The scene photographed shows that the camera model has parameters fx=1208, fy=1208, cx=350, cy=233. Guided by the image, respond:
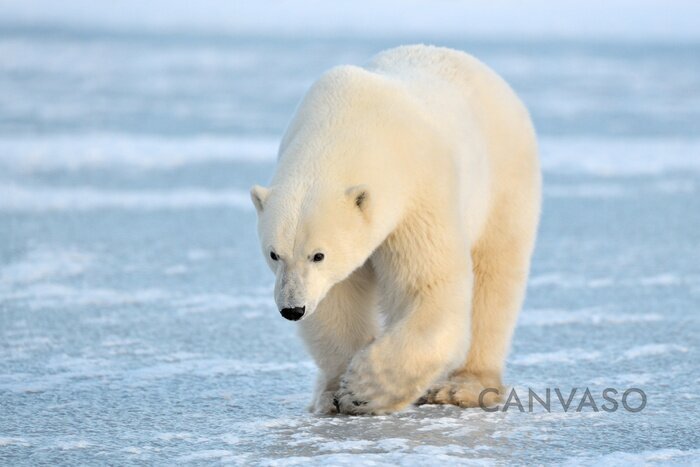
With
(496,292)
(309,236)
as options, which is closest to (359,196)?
(309,236)

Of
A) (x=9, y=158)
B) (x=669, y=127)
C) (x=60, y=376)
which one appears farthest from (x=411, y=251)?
(x=669, y=127)

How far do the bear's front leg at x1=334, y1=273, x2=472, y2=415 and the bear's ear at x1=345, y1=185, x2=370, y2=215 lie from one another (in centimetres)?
39

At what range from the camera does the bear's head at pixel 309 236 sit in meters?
3.21

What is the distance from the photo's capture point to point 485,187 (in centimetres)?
406

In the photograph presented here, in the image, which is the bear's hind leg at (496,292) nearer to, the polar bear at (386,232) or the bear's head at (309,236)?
the polar bear at (386,232)

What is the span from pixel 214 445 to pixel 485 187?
1.38 metres

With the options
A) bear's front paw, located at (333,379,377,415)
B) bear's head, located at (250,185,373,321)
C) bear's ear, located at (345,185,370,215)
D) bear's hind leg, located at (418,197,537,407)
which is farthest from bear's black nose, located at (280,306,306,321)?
bear's hind leg, located at (418,197,537,407)

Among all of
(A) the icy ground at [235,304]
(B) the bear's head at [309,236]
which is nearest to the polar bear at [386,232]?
(B) the bear's head at [309,236]

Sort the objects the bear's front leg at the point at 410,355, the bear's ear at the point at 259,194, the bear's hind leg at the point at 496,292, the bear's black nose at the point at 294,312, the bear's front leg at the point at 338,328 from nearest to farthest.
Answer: the bear's black nose at the point at 294,312
the bear's ear at the point at 259,194
the bear's front leg at the point at 410,355
the bear's front leg at the point at 338,328
the bear's hind leg at the point at 496,292

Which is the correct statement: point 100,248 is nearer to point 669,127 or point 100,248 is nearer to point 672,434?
point 672,434

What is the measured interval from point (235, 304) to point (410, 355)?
6.81ft

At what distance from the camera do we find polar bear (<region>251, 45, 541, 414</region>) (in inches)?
128

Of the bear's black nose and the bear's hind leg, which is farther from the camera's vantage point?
the bear's hind leg

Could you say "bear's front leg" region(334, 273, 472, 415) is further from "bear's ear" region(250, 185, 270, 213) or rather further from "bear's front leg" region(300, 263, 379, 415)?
"bear's ear" region(250, 185, 270, 213)
